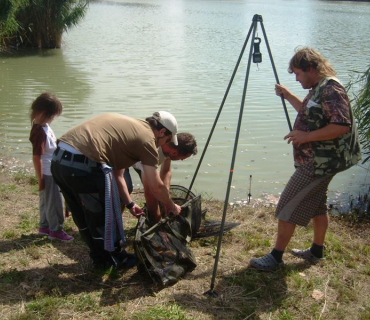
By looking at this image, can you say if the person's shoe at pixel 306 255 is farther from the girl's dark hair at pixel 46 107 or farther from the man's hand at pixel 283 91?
the girl's dark hair at pixel 46 107

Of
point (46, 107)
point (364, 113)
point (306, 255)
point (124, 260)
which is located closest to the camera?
point (124, 260)

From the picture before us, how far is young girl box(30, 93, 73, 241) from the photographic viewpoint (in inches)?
162

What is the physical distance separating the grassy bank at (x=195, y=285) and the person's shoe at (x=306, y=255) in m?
0.05

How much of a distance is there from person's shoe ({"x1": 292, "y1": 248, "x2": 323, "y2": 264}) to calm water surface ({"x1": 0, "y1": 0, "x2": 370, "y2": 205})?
83.3 inches

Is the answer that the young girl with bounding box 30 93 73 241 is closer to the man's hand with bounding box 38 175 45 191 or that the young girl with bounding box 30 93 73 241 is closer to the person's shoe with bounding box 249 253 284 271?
the man's hand with bounding box 38 175 45 191

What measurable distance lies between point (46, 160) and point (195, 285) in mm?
1674

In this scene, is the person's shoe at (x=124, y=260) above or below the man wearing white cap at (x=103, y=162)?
below

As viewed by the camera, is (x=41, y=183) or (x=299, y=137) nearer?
(x=299, y=137)

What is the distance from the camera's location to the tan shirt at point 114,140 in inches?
136

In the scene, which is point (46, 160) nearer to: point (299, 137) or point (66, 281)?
point (66, 281)

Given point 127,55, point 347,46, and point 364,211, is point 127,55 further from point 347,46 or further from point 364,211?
point 364,211

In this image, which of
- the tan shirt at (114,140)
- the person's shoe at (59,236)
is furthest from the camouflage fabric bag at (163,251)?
the person's shoe at (59,236)

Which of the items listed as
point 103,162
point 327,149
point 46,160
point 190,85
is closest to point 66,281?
point 103,162

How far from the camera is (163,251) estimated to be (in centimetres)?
382
